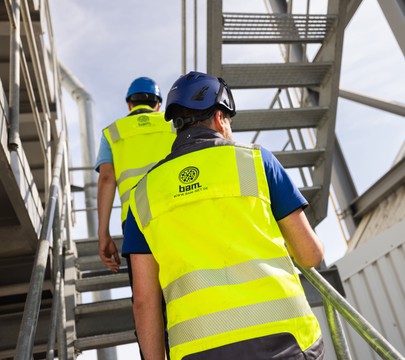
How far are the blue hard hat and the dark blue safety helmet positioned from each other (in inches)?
64.6

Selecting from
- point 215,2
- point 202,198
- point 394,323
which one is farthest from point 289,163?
point 202,198

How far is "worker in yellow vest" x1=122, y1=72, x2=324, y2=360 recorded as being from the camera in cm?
149

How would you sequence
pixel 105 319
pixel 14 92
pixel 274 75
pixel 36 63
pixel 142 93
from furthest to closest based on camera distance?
pixel 274 75, pixel 36 63, pixel 105 319, pixel 142 93, pixel 14 92

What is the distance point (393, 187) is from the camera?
6.60 meters

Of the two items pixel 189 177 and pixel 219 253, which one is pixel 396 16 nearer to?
pixel 189 177

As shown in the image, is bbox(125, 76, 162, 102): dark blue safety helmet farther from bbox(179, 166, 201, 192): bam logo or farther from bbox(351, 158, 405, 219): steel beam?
bbox(351, 158, 405, 219): steel beam

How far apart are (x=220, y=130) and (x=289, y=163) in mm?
3179

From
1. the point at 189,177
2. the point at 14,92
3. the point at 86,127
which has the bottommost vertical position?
the point at 189,177

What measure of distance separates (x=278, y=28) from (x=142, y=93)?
1.76 metres

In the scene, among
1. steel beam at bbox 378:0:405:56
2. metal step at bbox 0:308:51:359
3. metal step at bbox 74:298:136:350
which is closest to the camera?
metal step at bbox 74:298:136:350

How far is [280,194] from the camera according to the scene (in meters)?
1.71

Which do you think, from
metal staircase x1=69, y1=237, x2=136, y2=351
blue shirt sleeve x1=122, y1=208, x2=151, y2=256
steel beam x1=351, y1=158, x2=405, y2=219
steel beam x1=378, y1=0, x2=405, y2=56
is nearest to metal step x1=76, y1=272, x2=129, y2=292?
metal staircase x1=69, y1=237, x2=136, y2=351

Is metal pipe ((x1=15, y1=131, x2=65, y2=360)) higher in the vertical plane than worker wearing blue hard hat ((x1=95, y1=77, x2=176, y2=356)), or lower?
lower

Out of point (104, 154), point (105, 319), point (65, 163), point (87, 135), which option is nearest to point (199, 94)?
point (104, 154)
